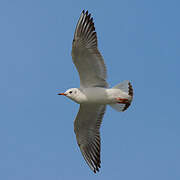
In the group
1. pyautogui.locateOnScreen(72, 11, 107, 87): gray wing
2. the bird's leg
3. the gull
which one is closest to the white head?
the gull

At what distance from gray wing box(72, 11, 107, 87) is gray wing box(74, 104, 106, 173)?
0.78 metres

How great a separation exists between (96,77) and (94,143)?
171 cm

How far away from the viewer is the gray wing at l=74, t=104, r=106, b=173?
9812 mm

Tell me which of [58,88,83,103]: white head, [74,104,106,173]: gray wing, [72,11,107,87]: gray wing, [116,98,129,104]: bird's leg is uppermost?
[72,11,107,87]: gray wing

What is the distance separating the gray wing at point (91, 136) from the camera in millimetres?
9812

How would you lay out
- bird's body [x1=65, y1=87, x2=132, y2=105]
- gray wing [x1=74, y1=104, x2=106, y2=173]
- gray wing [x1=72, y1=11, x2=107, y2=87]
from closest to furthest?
gray wing [x1=72, y1=11, x2=107, y2=87] → bird's body [x1=65, y1=87, x2=132, y2=105] → gray wing [x1=74, y1=104, x2=106, y2=173]

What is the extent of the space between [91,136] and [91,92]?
1307 millimetres

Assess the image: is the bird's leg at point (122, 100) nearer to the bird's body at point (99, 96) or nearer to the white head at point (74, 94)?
the bird's body at point (99, 96)

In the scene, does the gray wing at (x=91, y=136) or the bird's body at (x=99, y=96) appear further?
the gray wing at (x=91, y=136)

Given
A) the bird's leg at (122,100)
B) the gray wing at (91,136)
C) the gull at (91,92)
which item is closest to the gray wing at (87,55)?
the gull at (91,92)

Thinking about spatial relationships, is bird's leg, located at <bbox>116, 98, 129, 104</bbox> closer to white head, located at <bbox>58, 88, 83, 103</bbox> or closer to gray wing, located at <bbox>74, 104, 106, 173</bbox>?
gray wing, located at <bbox>74, 104, 106, 173</bbox>

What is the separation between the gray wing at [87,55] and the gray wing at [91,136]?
78 centimetres

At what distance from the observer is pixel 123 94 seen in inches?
361

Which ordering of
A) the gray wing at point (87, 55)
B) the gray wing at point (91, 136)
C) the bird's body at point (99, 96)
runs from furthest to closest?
the gray wing at point (91, 136) < the bird's body at point (99, 96) < the gray wing at point (87, 55)
